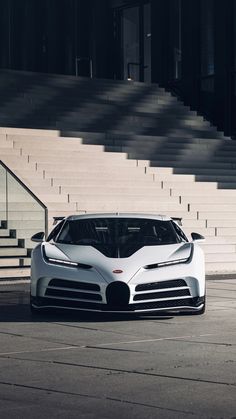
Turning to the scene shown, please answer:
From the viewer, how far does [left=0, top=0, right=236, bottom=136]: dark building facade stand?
34.2 metres

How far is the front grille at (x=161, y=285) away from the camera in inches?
473

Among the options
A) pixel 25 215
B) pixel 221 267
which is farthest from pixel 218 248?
pixel 25 215

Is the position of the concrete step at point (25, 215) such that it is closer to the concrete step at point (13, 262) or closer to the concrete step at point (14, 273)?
the concrete step at point (13, 262)

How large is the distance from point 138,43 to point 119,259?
27632mm

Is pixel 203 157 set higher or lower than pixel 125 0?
lower

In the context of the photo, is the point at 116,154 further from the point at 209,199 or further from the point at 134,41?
the point at 134,41

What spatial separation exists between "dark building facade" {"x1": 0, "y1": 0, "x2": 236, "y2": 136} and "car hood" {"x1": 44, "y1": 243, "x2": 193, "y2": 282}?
69.8ft

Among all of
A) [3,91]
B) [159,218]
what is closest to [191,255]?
[159,218]

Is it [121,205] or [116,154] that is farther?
[116,154]

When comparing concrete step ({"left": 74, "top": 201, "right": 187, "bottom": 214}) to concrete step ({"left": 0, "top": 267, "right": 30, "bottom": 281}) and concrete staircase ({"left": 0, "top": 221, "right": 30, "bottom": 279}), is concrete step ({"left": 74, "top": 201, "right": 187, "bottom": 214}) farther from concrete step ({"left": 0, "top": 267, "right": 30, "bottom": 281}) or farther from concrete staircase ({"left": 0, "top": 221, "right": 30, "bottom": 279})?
concrete step ({"left": 0, "top": 267, "right": 30, "bottom": 281})

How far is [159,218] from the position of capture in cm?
1350

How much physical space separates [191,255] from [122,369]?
431 cm

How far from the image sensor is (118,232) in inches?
530

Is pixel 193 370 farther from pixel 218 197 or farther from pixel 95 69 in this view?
pixel 95 69
